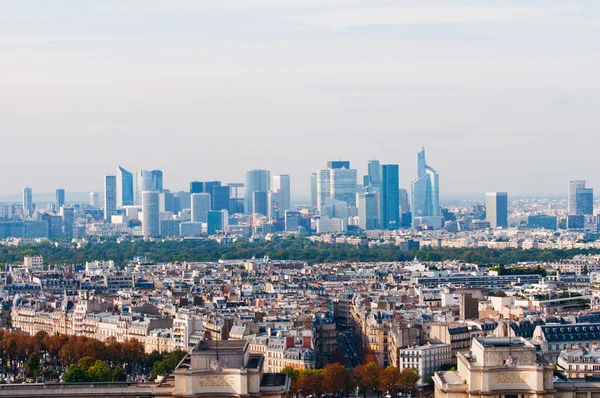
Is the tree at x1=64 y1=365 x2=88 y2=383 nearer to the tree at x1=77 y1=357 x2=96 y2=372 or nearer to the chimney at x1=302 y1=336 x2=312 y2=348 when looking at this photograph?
the tree at x1=77 y1=357 x2=96 y2=372

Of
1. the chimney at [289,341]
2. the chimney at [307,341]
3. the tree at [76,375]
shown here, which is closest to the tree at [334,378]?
the chimney at [289,341]

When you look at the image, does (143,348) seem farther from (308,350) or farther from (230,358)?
(230,358)

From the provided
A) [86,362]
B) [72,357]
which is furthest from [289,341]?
[72,357]

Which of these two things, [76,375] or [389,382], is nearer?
[389,382]

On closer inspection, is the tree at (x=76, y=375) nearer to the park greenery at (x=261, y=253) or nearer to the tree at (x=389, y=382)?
the tree at (x=389, y=382)

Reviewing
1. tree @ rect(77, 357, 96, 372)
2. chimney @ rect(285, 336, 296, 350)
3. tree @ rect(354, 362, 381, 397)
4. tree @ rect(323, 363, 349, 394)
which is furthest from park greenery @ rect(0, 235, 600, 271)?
tree @ rect(323, 363, 349, 394)

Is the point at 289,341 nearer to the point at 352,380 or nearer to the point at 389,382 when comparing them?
the point at 352,380
